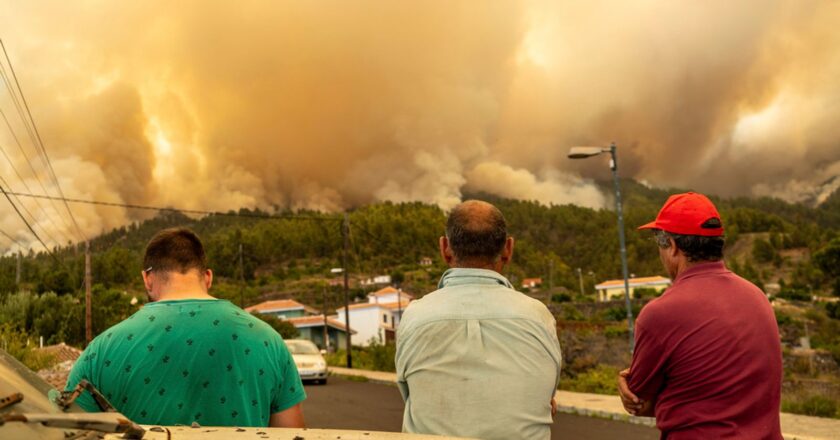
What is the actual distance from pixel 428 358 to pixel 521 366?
0.31 m

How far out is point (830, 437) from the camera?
1006 centimetres

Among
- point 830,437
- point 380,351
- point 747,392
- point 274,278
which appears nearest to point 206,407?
point 747,392

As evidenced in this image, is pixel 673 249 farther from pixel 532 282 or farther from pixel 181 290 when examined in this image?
pixel 532 282

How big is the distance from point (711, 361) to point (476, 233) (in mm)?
949

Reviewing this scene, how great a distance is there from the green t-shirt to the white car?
22286 mm

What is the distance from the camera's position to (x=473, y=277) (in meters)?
2.69

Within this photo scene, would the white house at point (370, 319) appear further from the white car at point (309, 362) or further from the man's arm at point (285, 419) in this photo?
the man's arm at point (285, 419)

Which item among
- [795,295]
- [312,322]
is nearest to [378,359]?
[312,322]

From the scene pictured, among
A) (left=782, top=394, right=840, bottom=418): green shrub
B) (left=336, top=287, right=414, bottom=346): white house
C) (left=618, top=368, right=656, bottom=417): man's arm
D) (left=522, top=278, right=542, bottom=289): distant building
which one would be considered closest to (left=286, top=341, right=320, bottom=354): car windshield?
(left=782, top=394, right=840, bottom=418): green shrub

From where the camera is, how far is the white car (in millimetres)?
24984

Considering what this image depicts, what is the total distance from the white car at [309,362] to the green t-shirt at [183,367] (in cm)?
2229

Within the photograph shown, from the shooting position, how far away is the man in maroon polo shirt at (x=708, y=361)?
8.79 ft

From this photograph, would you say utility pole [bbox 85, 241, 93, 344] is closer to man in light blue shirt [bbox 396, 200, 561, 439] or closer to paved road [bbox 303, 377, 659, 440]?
paved road [bbox 303, 377, 659, 440]

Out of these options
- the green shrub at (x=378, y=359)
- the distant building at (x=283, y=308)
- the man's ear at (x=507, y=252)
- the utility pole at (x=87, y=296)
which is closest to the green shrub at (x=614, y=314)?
the distant building at (x=283, y=308)
